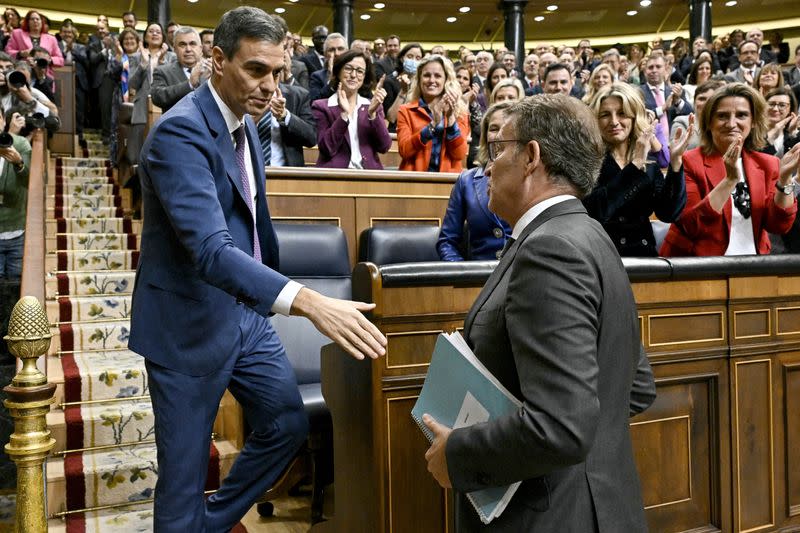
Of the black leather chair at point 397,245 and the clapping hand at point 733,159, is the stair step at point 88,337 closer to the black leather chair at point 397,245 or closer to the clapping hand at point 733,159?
the black leather chair at point 397,245

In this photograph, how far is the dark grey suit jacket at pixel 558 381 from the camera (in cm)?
73

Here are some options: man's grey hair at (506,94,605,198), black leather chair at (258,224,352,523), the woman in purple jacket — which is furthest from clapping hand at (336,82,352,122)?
man's grey hair at (506,94,605,198)

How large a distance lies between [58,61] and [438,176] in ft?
15.4

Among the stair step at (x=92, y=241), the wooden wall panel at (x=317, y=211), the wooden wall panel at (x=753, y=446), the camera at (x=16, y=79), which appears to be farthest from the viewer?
the camera at (x=16, y=79)

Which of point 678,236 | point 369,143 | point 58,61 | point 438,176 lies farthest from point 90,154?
point 678,236

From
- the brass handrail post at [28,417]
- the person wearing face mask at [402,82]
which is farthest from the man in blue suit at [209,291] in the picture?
the person wearing face mask at [402,82]

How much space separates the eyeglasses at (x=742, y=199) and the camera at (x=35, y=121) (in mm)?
3133

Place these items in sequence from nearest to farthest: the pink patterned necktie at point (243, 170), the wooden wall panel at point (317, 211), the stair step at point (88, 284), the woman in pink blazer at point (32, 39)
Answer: the pink patterned necktie at point (243, 170) → the wooden wall panel at point (317, 211) → the stair step at point (88, 284) → the woman in pink blazer at point (32, 39)

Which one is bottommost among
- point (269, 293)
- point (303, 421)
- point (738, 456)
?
point (738, 456)

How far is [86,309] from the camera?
107 inches

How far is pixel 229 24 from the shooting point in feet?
4.07

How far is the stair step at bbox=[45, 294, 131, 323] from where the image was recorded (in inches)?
105

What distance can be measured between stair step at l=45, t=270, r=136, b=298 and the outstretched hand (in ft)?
6.88

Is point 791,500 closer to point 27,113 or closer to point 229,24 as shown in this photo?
point 229,24
